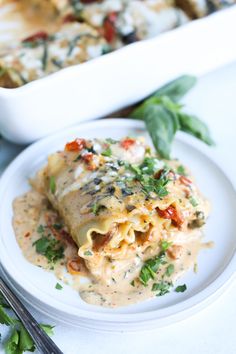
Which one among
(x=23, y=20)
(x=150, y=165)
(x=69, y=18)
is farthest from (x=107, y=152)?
(x=23, y=20)

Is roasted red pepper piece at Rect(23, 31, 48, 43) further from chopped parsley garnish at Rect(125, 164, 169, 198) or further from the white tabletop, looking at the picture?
the white tabletop

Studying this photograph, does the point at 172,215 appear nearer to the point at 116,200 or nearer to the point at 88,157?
the point at 116,200

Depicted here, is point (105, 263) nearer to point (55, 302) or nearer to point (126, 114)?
point (55, 302)

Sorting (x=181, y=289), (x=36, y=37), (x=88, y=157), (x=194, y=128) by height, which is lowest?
(x=181, y=289)

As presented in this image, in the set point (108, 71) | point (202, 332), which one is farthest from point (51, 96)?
point (202, 332)

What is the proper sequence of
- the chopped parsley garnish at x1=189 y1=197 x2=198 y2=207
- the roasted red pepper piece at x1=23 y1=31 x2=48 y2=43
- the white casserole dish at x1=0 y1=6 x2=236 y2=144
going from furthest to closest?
the roasted red pepper piece at x1=23 y1=31 x2=48 y2=43
the white casserole dish at x1=0 y1=6 x2=236 y2=144
the chopped parsley garnish at x1=189 y1=197 x2=198 y2=207

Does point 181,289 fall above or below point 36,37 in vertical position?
below

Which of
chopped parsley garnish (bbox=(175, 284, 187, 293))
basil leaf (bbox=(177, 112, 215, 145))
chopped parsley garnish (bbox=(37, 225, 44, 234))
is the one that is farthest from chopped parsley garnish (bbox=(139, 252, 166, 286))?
basil leaf (bbox=(177, 112, 215, 145))
